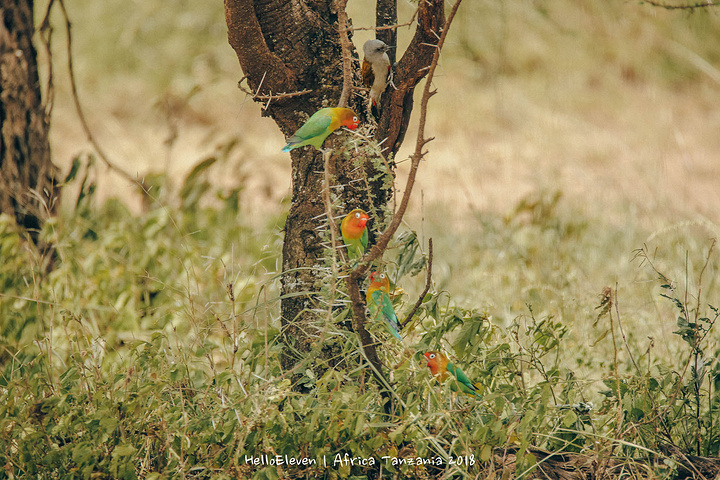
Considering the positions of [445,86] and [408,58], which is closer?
[408,58]

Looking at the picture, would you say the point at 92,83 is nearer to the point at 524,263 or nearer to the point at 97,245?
the point at 97,245

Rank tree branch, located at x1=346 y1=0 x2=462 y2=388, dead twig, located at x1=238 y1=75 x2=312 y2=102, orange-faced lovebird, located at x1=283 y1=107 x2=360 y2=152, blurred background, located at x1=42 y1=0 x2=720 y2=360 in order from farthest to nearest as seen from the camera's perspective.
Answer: blurred background, located at x1=42 y1=0 x2=720 y2=360
dead twig, located at x1=238 y1=75 x2=312 y2=102
orange-faced lovebird, located at x1=283 y1=107 x2=360 y2=152
tree branch, located at x1=346 y1=0 x2=462 y2=388

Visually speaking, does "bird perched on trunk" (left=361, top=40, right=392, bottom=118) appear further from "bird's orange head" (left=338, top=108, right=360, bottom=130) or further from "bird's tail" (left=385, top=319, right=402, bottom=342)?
"bird's tail" (left=385, top=319, right=402, bottom=342)

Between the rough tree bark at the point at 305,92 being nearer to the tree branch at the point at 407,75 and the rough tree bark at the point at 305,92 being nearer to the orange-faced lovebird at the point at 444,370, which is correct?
the tree branch at the point at 407,75

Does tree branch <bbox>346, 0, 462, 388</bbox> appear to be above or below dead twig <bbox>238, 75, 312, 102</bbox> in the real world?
below

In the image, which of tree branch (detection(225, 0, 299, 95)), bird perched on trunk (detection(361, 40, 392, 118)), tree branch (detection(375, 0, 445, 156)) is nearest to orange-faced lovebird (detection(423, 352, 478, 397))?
tree branch (detection(375, 0, 445, 156))

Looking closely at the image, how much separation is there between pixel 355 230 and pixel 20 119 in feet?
6.75

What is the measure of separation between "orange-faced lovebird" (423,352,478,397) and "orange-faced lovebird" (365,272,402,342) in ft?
0.35

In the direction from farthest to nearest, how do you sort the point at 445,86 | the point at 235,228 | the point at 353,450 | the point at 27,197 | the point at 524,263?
the point at 445,86, the point at 235,228, the point at 524,263, the point at 27,197, the point at 353,450

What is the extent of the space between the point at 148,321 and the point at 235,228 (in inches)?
34.1

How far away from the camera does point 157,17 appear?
22.7ft

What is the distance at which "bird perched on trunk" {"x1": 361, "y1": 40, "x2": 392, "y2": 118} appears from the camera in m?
1.65

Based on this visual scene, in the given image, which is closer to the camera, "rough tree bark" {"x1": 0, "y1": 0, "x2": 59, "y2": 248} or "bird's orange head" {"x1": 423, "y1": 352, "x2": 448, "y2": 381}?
"bird's orange head" {"x1": 423, "y1": 352, "x2": 448, "y2": 381}

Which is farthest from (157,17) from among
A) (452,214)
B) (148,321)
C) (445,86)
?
(148,321)
